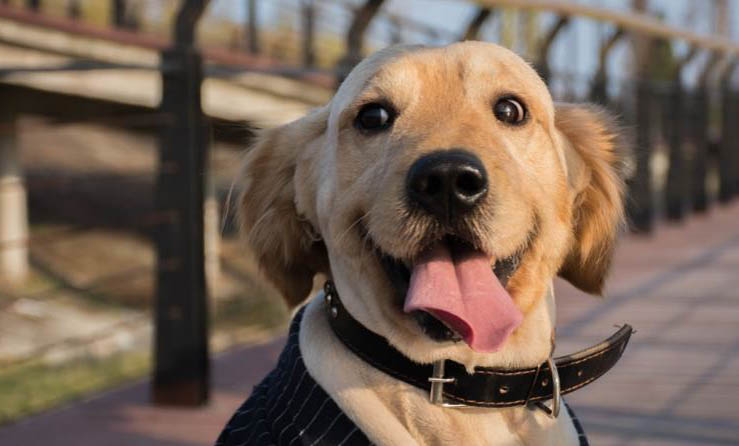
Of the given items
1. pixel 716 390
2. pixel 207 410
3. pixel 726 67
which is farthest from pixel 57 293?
pixel 726 67

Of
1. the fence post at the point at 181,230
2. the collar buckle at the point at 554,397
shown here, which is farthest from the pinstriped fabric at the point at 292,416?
the fence post at the point at 181,230

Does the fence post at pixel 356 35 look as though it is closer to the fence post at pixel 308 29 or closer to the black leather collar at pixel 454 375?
the black leather collar at pixel 454 375

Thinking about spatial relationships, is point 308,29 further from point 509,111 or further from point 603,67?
point 509,111

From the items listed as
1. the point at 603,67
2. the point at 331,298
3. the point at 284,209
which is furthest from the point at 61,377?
the point at 331,298

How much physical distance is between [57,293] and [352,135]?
27.7 feet

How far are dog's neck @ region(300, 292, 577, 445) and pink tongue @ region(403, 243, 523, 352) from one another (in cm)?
15

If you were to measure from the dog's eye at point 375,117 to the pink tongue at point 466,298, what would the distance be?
1.04 feet

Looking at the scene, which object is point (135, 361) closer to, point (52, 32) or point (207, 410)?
point (207, 410)

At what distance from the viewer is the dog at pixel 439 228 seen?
2119mm

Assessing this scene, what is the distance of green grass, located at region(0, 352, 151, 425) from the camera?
633 cm

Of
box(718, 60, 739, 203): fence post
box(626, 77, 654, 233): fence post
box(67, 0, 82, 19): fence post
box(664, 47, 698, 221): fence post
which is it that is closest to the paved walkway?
box(626, 77, 654, 233): fence post

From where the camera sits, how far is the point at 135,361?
8.14 metres

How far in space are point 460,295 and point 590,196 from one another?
0.55 m

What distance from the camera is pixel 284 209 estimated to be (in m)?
2.60
